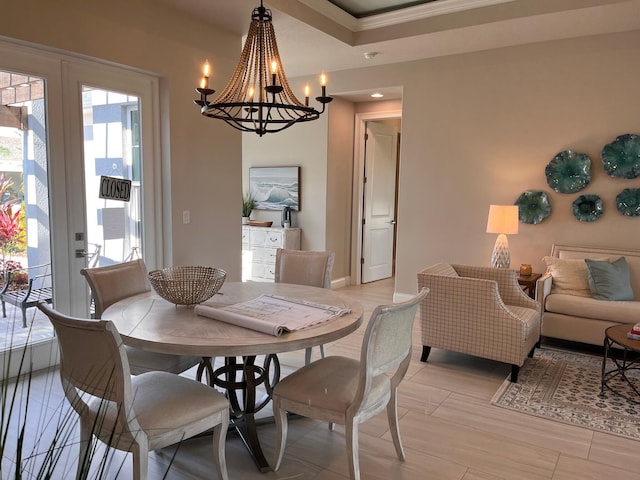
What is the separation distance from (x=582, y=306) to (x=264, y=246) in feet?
12.4

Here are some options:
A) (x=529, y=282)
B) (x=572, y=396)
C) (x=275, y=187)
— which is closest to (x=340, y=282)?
(x=275, y=187)

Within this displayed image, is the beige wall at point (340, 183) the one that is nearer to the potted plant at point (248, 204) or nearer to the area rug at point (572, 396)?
the potted plant at point (248, 204)

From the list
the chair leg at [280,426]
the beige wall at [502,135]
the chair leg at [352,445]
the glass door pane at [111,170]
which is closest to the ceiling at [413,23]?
the beige wall at [502,135]

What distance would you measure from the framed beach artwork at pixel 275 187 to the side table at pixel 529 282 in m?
3.04

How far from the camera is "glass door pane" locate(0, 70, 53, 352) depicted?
3.15 metres

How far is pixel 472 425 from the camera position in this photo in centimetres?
286

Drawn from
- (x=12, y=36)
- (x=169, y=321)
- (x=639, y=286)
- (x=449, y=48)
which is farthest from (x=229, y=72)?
(x=639, y=286)

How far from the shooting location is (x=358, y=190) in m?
6.73

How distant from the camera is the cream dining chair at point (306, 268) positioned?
3484mm

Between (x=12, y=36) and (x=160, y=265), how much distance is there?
6.35 ft

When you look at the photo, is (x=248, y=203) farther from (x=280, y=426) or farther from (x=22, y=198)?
(x=280, y=426)

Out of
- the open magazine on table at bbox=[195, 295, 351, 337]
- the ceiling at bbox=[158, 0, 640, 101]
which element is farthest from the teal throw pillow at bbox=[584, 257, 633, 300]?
the open magazine on table at bbox=[195, 295, 351, 337]

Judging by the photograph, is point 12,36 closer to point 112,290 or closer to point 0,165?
point 0,165

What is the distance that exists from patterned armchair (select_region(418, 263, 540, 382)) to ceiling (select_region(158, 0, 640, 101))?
218 cm
